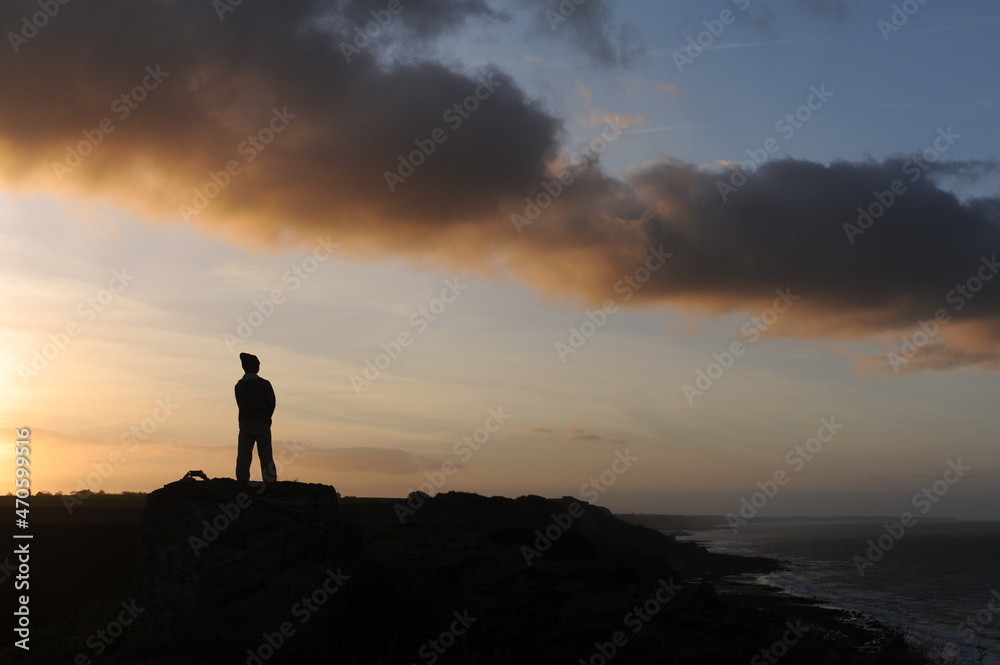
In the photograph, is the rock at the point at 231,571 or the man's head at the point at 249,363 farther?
the man's head at the point at 249,363

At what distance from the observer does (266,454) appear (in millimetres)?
16188

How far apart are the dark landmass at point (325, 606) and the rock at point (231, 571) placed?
0.02 m

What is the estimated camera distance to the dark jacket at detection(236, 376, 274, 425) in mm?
16016

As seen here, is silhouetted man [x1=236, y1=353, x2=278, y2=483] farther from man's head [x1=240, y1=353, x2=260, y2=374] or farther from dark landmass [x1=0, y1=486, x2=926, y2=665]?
dark landmass [x1=0, y1=486, x2=926, y2=665]

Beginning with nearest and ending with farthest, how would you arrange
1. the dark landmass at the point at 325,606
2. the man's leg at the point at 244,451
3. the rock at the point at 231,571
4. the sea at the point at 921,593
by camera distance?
the rock at the point at 231,571
the dark landmass at the point at 325,606
the man's leg at the point at 244,451
the sea at the point at 921,593

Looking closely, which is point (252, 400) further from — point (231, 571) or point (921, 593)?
point (921, 593)

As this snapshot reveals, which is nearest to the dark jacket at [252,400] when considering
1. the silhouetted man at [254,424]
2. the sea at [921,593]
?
the silhouetted man at [254,424]

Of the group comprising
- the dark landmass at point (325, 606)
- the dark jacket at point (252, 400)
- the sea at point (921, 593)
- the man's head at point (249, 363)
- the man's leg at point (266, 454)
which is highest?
the man's head at point (249, 363)

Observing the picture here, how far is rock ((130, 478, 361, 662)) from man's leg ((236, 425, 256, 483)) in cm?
77

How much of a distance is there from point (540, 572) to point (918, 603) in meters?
39.6

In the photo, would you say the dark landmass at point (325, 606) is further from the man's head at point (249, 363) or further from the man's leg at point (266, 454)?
the man's head at point (249, 363)

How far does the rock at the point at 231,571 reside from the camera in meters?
13.7

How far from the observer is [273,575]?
47.0 ft

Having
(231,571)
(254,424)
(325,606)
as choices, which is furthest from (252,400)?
(325,606)
